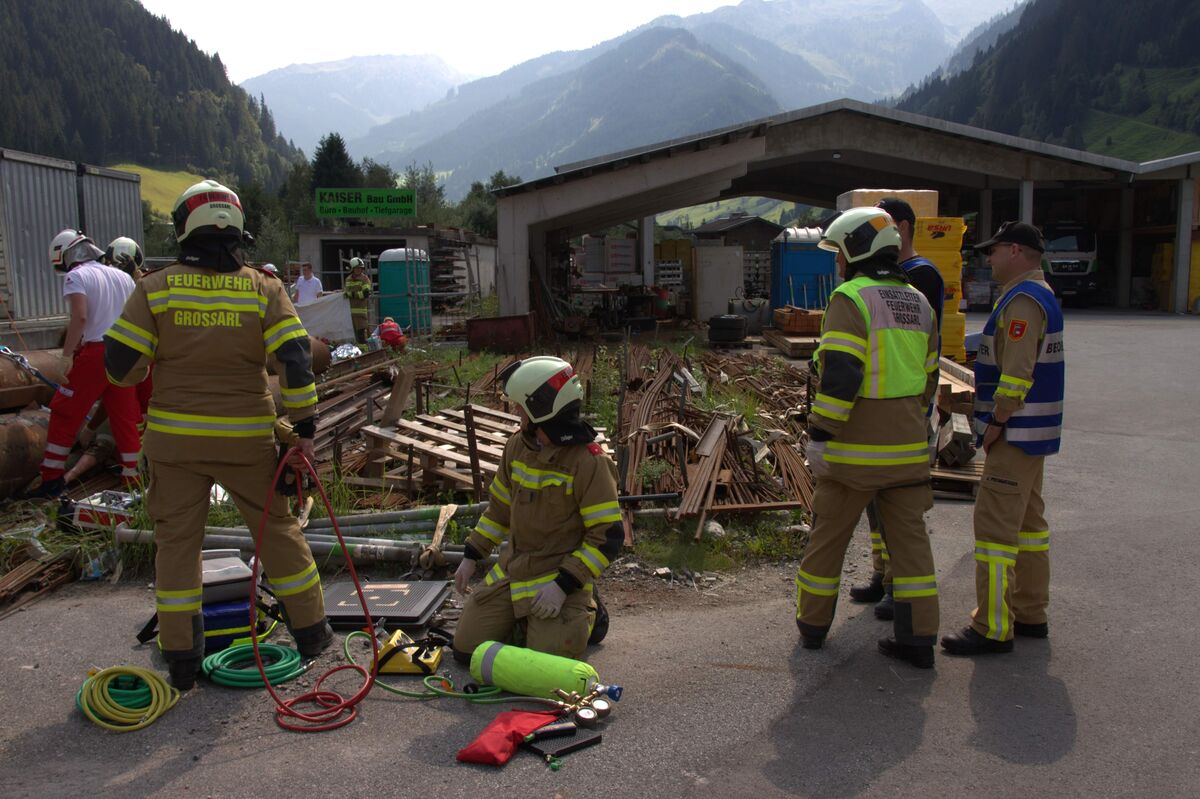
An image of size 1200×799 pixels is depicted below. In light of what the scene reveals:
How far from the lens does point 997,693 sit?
3865 millimetres

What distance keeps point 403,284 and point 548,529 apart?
20683mm

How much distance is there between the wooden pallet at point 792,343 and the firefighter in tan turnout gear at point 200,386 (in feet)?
38.9

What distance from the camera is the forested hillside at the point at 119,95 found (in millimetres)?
98875

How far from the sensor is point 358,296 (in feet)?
59.5

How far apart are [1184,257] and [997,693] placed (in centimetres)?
2972

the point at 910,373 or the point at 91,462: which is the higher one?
the point at 910,373

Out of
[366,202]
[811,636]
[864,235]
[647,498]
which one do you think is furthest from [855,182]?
[811,636]

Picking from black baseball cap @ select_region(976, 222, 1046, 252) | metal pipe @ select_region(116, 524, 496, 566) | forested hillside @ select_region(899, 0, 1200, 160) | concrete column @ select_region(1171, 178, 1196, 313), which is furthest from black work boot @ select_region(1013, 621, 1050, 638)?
forested hillside @ select_region(899, 0, 1200, 160)

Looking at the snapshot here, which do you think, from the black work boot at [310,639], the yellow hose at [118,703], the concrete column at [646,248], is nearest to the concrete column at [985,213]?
the concrete column at [646,248]

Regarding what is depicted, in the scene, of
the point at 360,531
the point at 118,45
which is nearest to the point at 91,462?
the point at 360,531

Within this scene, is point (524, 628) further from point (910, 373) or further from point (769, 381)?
point (769, 381)

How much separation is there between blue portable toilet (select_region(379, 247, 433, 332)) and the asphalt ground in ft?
56.0

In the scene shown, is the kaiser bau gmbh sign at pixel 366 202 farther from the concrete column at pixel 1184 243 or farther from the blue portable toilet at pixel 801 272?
the concrete column at pixel 1184 243

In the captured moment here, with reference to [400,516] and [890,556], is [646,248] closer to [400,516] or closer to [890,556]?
[400,516]
